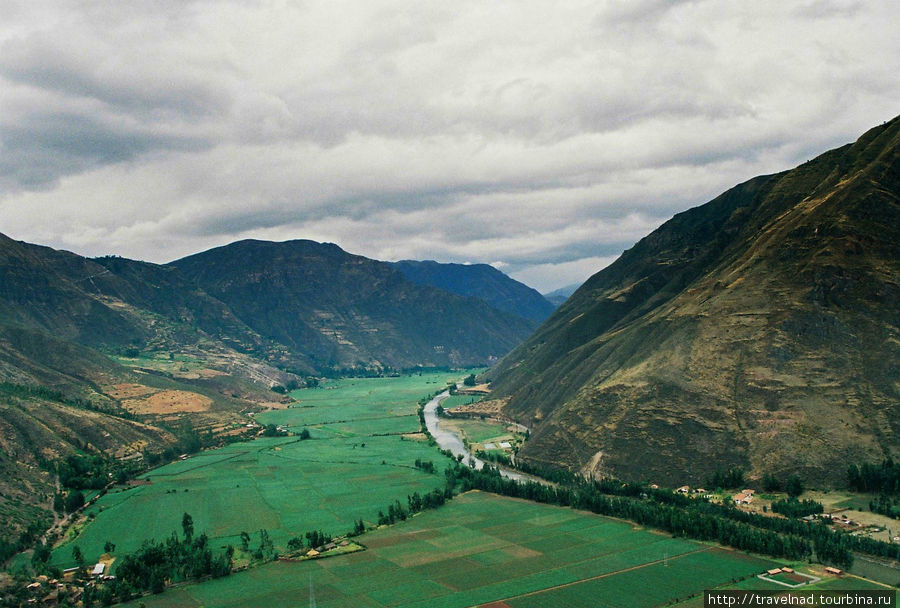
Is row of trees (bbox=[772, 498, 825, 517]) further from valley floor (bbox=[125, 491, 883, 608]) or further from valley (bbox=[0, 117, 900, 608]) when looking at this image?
valley floor (bbox=[125, 491, 883, 608])

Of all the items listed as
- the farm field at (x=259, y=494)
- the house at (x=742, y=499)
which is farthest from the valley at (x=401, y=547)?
the house at (x=742, y=499)

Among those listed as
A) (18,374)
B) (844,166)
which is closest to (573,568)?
(844,166)

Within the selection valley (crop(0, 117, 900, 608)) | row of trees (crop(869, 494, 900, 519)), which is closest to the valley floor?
valley (crop(0, 117, 900, 608))

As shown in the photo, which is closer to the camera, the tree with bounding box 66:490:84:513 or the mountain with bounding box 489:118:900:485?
the mountain with bounding box 489:118:900:485

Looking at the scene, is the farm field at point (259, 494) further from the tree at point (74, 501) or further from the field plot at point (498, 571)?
the field plot at point (498, 571)

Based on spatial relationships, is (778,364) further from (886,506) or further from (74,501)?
(74,501)

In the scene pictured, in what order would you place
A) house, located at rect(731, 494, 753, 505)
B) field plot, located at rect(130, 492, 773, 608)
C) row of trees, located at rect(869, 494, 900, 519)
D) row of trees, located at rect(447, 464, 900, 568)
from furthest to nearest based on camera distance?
house, located at rect(731, 494, 753, 505), row of trees, located at rect(869, 494, 900, 519), row of trees, located at rect(447, 464, 900, 568), field plot, located at rect(130, 492, 773, 608)
